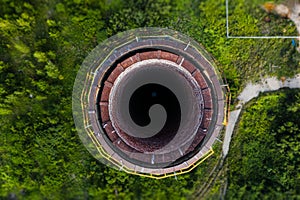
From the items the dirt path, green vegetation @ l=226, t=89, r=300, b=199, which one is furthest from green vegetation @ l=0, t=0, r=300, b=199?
the dirt path

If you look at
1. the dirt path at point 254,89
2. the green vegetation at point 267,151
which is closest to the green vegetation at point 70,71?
the green vegetation at point 267,151

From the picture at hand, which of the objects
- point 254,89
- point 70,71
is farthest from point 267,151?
point 70,71

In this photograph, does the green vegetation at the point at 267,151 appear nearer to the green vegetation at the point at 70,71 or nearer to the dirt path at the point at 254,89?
the green vegetation at the point at 70,71

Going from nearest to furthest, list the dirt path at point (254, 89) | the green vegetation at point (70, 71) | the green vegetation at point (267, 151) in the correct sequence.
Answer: the green vegetation at point (70, 71), the green vegetation at point (267, 151), the dirt path at point (254, 89)

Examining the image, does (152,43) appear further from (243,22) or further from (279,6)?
(279,6)

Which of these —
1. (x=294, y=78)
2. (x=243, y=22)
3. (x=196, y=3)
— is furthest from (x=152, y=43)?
(x=294, y=78)

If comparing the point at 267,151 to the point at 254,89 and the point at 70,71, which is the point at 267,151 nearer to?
the point at 254,89

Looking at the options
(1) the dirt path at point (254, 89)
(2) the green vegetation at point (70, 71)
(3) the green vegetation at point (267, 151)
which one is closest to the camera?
(2) the green vegetation at point (70, 71)

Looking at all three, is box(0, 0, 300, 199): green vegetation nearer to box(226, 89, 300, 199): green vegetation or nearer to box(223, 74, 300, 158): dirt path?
box(226, 89, 300, 199): green vegetation
